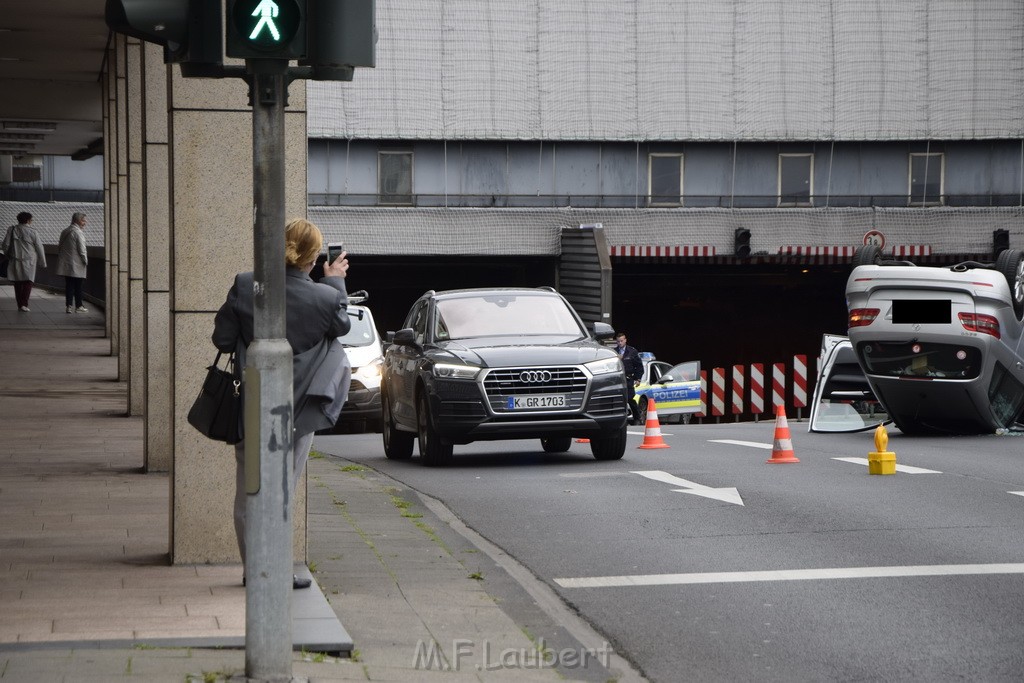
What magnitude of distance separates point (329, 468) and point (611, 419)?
264cm

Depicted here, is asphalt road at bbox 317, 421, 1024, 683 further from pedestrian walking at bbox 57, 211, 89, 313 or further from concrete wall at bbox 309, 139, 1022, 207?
concrete wall at bbox 309, 139, 1022, 207

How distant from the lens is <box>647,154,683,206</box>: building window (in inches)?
1954

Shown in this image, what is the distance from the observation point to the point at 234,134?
8.03 meters

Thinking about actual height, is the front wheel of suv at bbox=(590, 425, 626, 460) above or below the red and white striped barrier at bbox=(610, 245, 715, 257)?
below

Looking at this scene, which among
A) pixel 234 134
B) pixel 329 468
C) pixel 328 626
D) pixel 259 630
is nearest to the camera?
pixel 259 630

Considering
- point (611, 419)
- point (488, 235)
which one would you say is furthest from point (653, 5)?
point (611, 419)

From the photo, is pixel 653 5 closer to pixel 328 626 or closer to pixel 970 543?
pixel 970 543

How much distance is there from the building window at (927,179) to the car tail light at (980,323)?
3381cm

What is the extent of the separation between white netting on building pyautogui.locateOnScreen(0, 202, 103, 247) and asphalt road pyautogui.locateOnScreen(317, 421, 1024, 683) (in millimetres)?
36888

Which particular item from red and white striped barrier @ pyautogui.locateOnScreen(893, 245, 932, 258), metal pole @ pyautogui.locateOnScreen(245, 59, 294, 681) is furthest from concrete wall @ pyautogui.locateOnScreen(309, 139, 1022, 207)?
metal pole @ pyautogui.locateOnScreen(245, 59, 294, 681)

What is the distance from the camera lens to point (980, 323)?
1745 cm

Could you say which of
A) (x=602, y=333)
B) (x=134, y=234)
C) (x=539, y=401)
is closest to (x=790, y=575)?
(x=539, y=401)

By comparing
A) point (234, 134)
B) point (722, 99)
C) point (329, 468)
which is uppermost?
point (722, 99)

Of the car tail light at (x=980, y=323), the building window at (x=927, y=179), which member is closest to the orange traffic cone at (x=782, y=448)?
the car tail light at (x=980, y=323)
